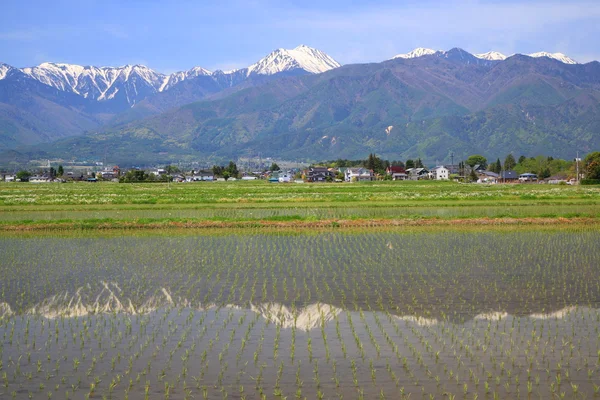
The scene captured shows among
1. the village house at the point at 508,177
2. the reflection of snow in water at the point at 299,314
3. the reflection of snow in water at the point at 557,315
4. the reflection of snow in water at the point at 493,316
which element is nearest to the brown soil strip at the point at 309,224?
the reflection of snow in water at the point at 299,314

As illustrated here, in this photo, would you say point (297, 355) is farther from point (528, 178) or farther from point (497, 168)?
point (497, 168)

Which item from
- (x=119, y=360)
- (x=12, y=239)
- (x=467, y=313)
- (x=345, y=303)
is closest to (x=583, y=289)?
(x=467, y=313)

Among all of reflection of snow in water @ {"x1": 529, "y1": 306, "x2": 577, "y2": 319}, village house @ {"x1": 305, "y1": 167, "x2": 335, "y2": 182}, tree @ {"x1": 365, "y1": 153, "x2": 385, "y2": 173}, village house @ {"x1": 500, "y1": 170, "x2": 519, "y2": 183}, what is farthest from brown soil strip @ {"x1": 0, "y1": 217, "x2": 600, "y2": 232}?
tree @ {"x1": 365, "y1": 153, "x2": 385, "y2": 173}

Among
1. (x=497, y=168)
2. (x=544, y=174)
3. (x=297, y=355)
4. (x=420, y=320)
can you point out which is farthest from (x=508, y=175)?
(x=297, y=355)

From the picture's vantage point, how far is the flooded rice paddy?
8273 millimetres

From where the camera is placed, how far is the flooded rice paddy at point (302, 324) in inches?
326

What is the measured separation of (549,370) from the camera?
864 cm

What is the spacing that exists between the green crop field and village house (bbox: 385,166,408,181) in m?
83.5

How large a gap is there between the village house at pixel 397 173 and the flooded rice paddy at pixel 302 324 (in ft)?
290

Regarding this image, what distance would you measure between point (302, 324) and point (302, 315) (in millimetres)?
603

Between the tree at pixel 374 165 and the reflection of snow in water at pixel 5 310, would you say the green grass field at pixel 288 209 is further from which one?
the tree at pixel 374 165

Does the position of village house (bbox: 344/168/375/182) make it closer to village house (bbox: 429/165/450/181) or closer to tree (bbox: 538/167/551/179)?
village house (bbox: 429/165/450/181)

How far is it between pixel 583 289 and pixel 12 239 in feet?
61.0

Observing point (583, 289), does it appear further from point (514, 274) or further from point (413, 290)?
point (413, 290)
